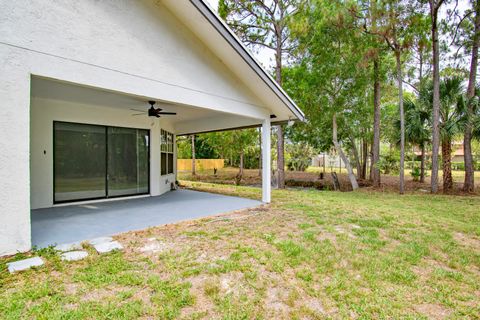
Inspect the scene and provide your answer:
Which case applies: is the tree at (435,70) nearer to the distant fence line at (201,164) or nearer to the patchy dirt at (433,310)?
the patchy dirt at (433,310)

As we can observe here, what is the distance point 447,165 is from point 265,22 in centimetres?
1092

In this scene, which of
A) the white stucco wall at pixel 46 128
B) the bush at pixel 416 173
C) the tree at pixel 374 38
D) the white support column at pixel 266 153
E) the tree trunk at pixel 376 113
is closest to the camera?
the white stucco wall at pixel 46 128

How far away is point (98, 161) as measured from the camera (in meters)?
7.82

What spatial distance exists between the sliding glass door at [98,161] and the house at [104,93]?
0.03 m

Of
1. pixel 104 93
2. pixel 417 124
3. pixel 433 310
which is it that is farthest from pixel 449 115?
pixel 104 93

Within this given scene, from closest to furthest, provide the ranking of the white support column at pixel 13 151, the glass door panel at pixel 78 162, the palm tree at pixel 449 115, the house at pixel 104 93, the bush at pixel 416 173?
the white support column at pixel 13 151 → the house at pixel 104 93 → the glass door panel at pixel 78 162 → the palm tree at pixel 449 115 → the bush at pixel 416 173

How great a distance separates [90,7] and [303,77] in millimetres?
10682

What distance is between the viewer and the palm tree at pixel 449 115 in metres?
11.3

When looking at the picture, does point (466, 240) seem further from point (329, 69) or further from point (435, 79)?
point (329, 69)

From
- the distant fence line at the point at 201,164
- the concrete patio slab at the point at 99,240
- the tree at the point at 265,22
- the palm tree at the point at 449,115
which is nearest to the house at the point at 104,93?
the concrete patio slab at the point at 99,240

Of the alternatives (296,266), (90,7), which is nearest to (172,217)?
(296,266)

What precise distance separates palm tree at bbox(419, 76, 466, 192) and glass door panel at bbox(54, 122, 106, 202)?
1380 cm

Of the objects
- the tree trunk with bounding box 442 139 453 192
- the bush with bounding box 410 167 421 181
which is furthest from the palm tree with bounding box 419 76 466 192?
the bush with bounding box 410 167 421 181

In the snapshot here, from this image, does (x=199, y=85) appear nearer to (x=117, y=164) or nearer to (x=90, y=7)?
(x=90, y=7)
